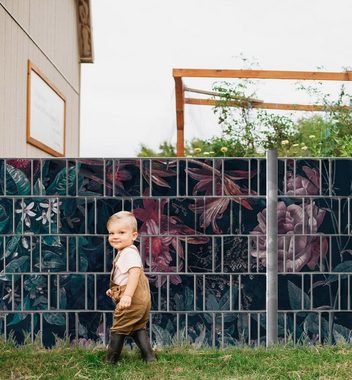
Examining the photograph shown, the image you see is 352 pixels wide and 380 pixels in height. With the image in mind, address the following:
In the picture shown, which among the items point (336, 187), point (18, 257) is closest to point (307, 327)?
point (336, 187)

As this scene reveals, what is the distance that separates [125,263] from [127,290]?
0.19 m

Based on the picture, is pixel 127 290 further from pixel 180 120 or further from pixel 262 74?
pixel 180 120

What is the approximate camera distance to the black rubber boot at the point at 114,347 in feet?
14.4

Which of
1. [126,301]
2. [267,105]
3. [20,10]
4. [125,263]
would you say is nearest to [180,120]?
[267,105]

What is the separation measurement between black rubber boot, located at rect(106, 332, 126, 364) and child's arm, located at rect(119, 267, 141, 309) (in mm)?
213

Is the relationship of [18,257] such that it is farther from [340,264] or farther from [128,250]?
[340,264]

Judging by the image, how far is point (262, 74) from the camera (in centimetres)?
918

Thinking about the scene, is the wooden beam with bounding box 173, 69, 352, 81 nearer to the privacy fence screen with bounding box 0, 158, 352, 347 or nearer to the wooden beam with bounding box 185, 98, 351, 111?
the wooden beam with bounding box 185, 98, 351, 111

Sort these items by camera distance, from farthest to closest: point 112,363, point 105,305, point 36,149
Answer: point 36,149, point 105,305, point 112,363

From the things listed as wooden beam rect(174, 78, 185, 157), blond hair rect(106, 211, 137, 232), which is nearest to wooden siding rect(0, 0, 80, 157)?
wooden beam rect(174, 78, 185, 157)

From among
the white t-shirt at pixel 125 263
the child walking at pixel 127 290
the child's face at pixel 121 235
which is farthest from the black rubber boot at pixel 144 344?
the child's face at pixel 121 235

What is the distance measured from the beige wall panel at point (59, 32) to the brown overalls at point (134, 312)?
18.1 ft

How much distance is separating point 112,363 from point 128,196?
117 centimetres

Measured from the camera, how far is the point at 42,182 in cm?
492
